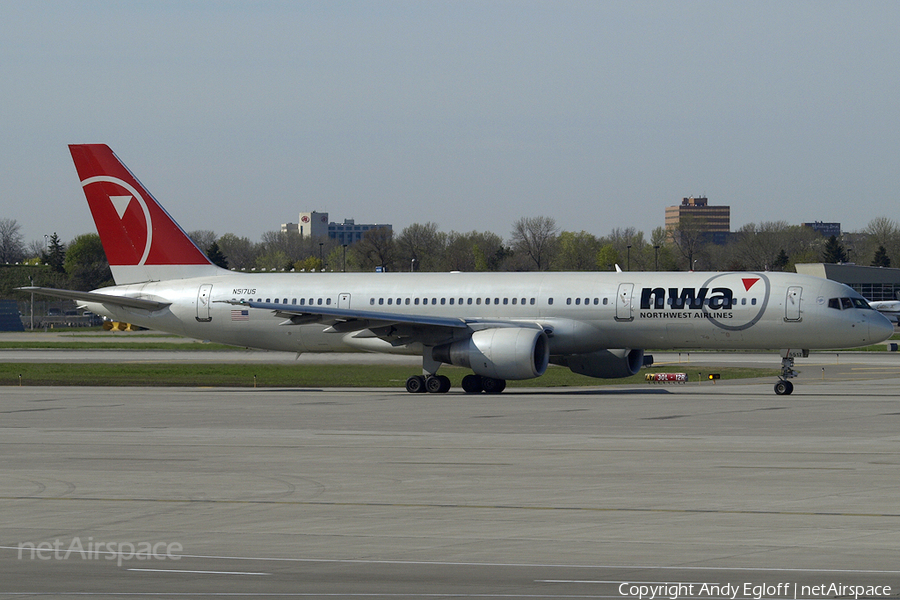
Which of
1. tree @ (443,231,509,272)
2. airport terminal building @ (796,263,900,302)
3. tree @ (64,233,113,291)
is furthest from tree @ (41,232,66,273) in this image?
airport terminal building @ (796,263,900,302)

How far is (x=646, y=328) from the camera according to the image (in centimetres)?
3909

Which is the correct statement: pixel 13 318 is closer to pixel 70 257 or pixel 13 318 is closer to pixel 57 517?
pixel 70 257

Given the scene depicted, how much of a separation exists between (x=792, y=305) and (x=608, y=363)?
678 centimetres

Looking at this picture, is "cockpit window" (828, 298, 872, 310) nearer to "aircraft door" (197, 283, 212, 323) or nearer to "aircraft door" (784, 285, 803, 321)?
"aircraft door" (784, 285, 803, 321)

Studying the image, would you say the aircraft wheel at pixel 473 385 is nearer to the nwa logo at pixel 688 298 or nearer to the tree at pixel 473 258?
the nwa logo at pixel 688 298

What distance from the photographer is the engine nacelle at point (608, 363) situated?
41.0 m

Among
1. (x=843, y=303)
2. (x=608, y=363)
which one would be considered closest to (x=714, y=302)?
(x=843, y=303)

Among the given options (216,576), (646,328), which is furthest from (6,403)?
(216,576)

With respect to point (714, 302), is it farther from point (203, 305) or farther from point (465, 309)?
point (203, 305)

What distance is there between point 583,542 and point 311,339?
3127 cm

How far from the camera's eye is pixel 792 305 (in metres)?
38.1

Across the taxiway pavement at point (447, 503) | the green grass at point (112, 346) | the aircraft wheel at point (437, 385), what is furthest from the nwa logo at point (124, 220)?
the green grass at point (112, 346)

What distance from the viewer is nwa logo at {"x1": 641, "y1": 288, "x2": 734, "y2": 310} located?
3850 cm

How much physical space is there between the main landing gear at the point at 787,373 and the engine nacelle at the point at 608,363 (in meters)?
5.27
